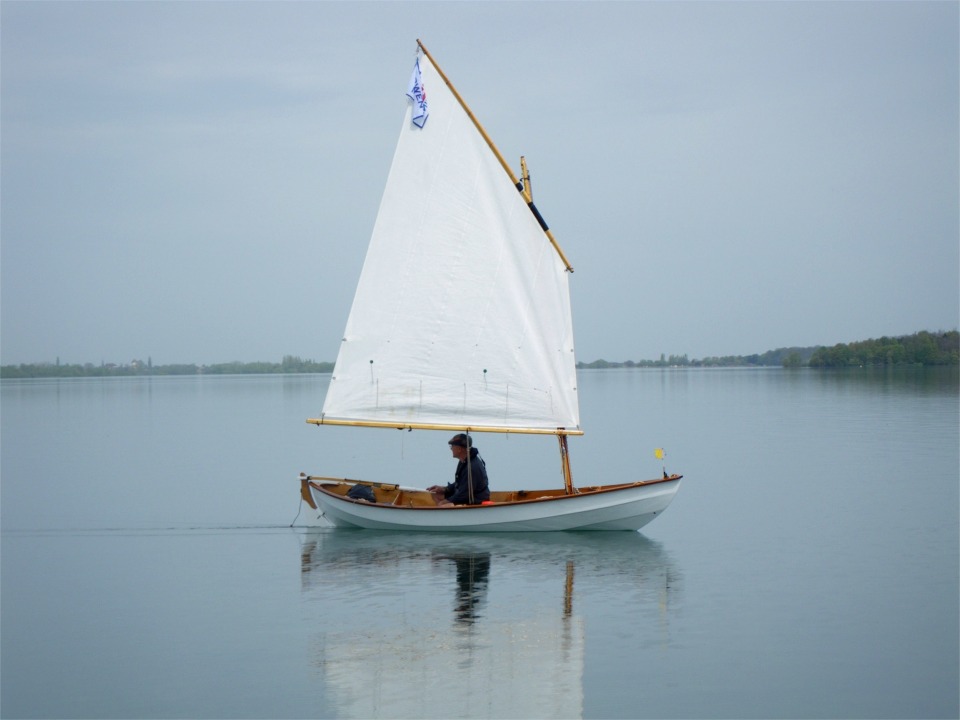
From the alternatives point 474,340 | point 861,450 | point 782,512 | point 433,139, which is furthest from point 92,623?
point 861,450

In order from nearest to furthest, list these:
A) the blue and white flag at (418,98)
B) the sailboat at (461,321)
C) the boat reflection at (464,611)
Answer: the boat reflection at (464,611) → the sailboat at (461,321) → the blue and white flag at (418,98)

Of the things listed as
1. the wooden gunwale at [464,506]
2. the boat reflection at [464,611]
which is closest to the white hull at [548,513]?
the wooden gunwale at [464,506]

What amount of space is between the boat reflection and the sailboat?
33.7 inches

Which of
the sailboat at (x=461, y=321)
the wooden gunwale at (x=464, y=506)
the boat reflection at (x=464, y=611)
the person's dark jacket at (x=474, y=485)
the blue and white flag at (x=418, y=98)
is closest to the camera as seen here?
the boat reflection at (x=464, y=611)

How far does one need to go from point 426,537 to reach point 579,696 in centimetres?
976

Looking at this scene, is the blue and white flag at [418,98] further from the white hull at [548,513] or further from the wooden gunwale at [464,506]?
the white hull at [548,513]

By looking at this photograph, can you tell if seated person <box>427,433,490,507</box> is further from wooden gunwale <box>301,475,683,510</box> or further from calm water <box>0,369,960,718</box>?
calm water <box>0,369,960,718</box>

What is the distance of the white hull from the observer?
20.3 metres

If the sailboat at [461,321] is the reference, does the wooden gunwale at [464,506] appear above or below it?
below

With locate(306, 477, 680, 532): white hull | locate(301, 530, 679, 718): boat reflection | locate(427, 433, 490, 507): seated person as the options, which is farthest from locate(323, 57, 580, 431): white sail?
locate(301, 530, 679, 718): boat reflection

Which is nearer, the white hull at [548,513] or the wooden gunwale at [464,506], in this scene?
the wooden gunwale at [464,506]

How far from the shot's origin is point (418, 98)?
21.2 m

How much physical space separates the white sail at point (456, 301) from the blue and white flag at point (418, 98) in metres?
0.13

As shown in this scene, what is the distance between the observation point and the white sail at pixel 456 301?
822 inches
